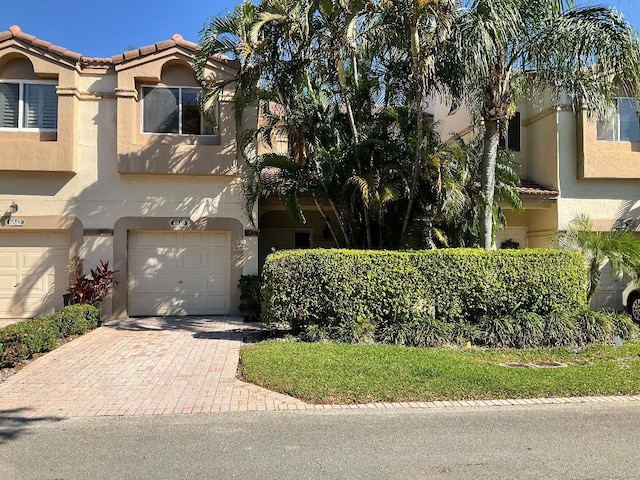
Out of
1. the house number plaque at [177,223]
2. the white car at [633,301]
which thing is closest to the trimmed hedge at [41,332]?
the house number plaque at [177,223]

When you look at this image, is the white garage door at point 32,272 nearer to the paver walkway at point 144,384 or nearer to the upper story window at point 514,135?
the paver walkway at point 144,384

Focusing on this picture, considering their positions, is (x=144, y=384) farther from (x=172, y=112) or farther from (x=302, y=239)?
(x=302, y=239)

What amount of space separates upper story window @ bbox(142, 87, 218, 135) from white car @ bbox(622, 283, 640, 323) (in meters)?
11.6

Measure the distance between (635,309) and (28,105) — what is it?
16219 millimetres

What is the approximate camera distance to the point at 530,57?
9.91 metres

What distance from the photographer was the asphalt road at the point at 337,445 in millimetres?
4117

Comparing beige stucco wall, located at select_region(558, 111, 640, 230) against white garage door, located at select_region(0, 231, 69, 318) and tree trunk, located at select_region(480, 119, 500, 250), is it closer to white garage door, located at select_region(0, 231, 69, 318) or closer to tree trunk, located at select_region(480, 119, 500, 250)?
tree trunk, located at select_region(480, 119, 500, 250)

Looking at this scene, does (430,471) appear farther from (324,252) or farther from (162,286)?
(162,286)

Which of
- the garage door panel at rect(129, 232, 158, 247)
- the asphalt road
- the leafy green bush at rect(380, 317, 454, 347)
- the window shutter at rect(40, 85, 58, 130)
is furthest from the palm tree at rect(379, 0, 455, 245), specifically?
the window shutter at rect(40, 85, 58, 130)

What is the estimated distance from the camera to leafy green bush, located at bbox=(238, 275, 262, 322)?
11.9 m

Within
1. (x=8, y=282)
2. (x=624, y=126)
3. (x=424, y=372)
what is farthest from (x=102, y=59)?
(x=624, y=126)

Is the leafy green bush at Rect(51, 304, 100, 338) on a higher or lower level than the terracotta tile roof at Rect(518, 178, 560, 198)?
lower

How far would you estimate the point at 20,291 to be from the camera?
476 inches

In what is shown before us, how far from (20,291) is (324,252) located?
8238mm
